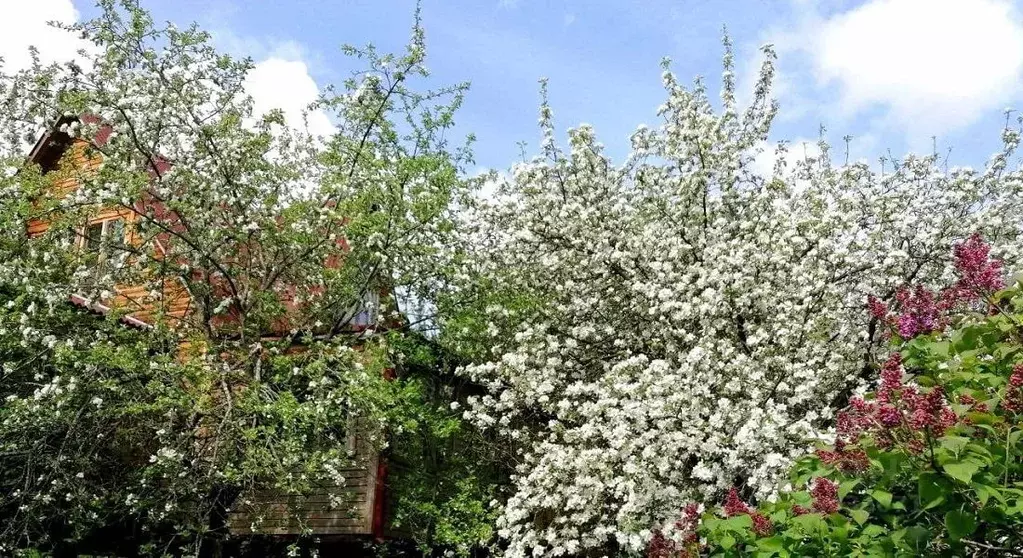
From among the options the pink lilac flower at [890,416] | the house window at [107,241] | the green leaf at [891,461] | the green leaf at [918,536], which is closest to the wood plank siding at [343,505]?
the house window at [107,241]

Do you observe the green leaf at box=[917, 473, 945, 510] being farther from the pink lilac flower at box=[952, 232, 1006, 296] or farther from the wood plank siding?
the wood plank siding

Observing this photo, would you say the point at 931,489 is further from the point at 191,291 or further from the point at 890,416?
the point at 191,291

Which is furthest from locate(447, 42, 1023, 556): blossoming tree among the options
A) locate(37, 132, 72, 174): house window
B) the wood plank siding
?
locate(37, 132, 72, 174): house window

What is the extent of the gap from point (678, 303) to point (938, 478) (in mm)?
7248

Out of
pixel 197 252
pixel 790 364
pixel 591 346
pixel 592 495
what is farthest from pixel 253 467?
pixel 790 364

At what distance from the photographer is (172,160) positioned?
13.2 meters

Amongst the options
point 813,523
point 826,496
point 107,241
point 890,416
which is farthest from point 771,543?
point 107,241

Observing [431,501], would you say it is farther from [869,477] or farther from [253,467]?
[869,477]

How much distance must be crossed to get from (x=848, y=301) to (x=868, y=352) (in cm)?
144

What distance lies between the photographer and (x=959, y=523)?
4453 millimetres

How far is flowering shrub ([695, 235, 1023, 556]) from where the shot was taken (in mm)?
4387

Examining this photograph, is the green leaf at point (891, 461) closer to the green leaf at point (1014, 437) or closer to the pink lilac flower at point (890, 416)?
the pink lilac flower at point (890, 416)

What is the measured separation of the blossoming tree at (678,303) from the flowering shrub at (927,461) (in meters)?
3.79

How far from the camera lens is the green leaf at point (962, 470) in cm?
409
